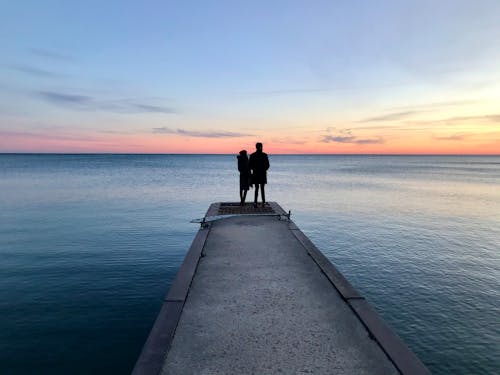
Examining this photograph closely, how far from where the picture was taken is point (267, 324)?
546cm

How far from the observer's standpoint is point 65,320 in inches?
363

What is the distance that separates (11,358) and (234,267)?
544 centimetres

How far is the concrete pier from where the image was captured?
14.6 ft

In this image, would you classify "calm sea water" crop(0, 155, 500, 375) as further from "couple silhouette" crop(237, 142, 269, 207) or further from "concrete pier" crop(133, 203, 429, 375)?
"couple silhouette" crop(237, 142, 269, 207)

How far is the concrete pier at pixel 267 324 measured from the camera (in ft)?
14.6

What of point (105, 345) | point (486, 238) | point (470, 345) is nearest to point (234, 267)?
point (105, 345)

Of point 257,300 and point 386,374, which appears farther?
point 257,300

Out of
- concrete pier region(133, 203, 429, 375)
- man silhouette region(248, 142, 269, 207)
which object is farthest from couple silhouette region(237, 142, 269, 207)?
concrete pier region(133, 203, 429, 375)

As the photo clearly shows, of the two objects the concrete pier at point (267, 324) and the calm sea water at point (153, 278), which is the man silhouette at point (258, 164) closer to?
the calm sea water at point (153, 278)

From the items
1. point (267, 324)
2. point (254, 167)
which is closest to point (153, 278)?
point (254, 167)

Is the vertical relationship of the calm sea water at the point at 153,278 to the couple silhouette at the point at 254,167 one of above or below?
below

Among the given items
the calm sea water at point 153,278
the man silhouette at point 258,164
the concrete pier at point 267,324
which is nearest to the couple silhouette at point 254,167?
the man silhouette at point 258,164

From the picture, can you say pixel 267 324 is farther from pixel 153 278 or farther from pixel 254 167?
pixel 254 167

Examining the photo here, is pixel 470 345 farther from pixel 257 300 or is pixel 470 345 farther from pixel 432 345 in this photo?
pixel 257 300
